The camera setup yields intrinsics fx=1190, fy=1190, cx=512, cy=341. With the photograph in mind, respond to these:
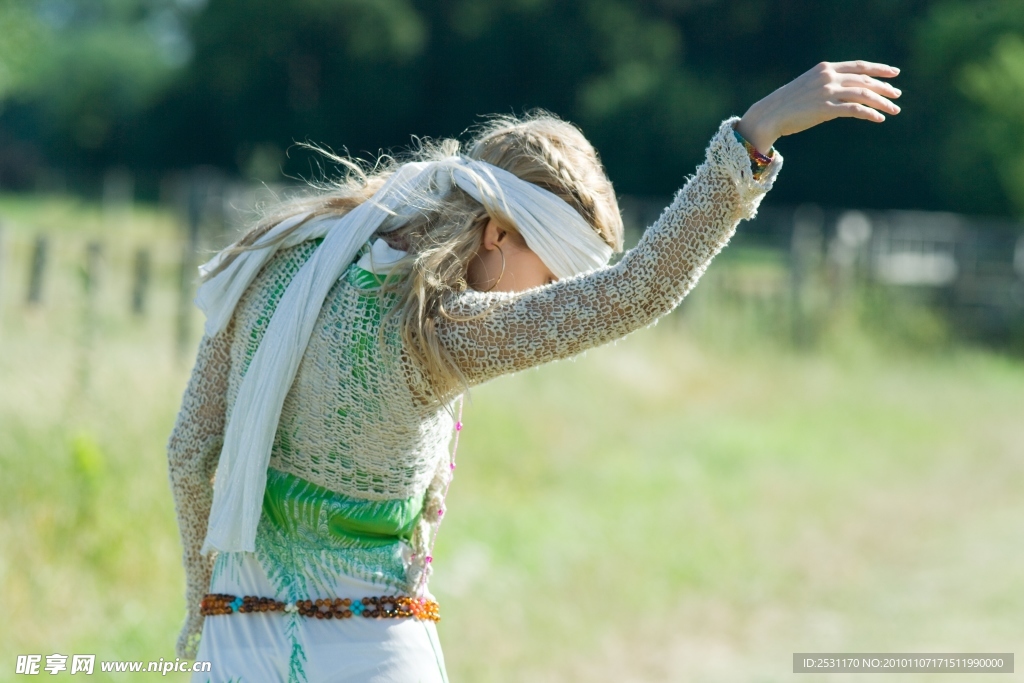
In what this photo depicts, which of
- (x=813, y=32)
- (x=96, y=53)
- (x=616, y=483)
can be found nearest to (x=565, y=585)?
(x=616, y=483)

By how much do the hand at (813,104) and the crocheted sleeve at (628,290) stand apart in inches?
1.4

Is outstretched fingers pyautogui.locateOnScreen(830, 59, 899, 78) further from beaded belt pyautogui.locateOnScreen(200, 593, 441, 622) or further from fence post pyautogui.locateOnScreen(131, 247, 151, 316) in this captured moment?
fence post pyautogui.locateOnScreen(131, 247, 151, 316)

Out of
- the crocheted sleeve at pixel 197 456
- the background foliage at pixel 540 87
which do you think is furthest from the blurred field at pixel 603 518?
the background foliage at pixel 540 87

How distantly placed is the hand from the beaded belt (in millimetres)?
1018

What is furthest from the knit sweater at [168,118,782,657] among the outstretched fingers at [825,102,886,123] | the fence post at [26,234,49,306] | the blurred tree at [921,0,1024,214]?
the blurred tree at [921,0,1024,214]

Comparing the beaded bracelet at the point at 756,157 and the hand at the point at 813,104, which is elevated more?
the hand at the point at 813,104

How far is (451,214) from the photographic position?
6.95 ft

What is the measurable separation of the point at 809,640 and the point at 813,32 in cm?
3716

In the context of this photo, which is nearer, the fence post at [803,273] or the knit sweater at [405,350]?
the knit sweater at [405,350]

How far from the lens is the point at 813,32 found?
39.5m

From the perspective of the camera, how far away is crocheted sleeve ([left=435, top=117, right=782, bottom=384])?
6.38 ft

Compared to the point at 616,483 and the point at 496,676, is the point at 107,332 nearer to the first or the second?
the point at 616,483

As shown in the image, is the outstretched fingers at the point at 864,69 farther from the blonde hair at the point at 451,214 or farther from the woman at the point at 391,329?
the blonde hair at the point at 451,214

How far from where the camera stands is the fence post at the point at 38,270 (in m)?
7.10
